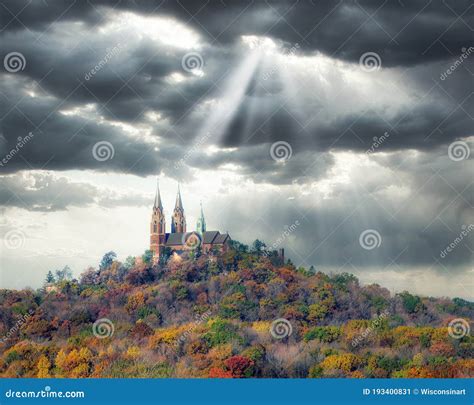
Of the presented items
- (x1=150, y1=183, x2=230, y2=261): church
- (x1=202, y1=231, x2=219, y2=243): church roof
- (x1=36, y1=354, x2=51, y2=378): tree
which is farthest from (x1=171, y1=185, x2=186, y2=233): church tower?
(x1=36, y1=354, x2=51, y2=378): tree

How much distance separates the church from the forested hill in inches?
398

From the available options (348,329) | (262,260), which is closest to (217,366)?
(348,329)

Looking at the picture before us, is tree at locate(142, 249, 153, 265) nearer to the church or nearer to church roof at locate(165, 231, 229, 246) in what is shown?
the church

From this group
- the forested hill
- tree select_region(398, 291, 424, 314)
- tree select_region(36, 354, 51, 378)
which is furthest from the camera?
tree select_region(398, 291, 424, 314)

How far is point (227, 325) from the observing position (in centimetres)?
3400

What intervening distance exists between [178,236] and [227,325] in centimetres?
4280

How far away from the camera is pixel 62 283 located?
5150 cm

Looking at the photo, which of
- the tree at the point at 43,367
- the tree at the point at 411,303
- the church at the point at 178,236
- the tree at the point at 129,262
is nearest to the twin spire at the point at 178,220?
the church at the point at 178,236

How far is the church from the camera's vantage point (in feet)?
238

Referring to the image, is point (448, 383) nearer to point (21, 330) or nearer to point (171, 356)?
point (171, 356)

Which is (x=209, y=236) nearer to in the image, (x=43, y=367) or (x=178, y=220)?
(x=178, y=220)

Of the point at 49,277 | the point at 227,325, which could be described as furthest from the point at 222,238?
the point at 227,325

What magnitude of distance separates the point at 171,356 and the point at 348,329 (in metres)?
12.5

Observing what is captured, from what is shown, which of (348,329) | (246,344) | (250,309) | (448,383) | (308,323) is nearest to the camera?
(448,383)
